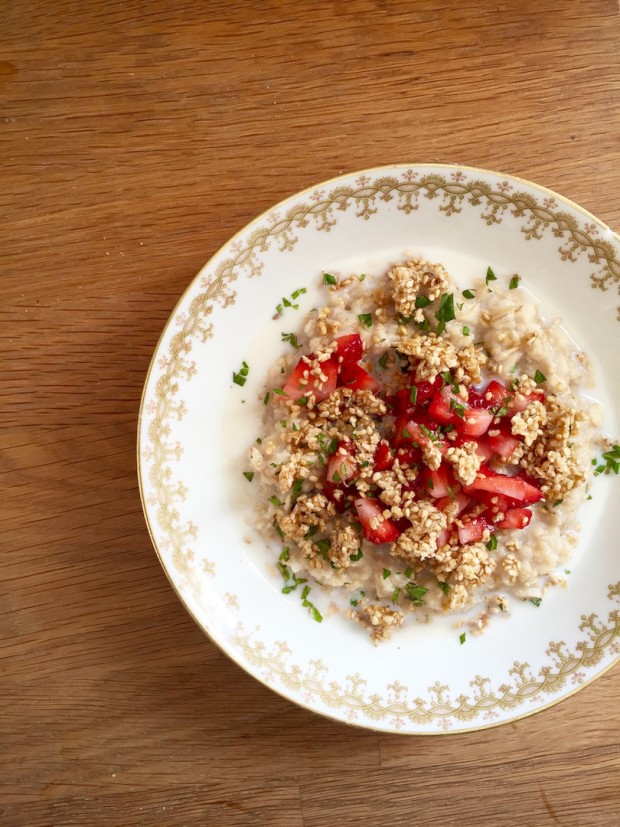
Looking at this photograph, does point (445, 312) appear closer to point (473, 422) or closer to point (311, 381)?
point (473, 422)

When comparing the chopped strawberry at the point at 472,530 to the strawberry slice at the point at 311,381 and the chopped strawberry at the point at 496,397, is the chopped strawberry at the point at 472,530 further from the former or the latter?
the strawberry slice at the point at 311,381

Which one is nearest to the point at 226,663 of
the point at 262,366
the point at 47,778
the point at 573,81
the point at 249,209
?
the point at 47,778

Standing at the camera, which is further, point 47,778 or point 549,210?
point 47,778

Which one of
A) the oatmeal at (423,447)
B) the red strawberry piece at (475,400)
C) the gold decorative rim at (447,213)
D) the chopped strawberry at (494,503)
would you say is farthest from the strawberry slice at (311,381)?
the chopped strawberry at (494,503)

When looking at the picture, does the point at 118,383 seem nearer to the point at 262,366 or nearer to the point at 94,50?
the point at 262,366

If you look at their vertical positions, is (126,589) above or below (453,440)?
below

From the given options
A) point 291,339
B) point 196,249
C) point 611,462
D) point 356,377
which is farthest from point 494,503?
point 196,249
